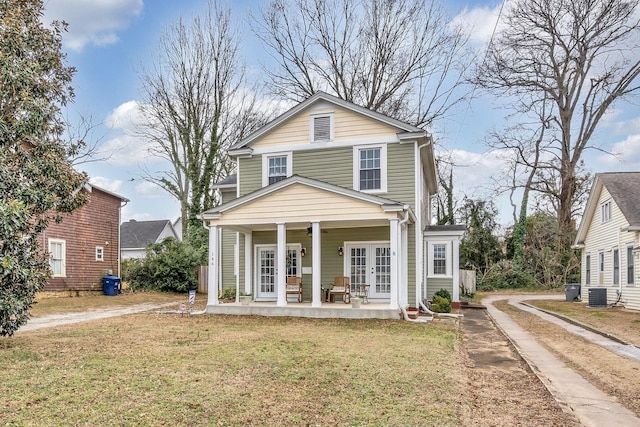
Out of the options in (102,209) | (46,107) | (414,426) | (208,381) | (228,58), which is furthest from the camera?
(228,58)

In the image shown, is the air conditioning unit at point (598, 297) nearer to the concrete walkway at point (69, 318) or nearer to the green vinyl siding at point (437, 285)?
the green vinyl siding at point (437, 285)

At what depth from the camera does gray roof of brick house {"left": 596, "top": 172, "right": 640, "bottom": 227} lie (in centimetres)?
1700

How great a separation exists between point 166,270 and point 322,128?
1215cm

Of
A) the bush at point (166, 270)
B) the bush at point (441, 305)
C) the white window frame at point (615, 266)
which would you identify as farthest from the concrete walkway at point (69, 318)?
the white window frame at point (615, 266)

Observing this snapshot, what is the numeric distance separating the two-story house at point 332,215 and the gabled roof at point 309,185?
0.09 ft

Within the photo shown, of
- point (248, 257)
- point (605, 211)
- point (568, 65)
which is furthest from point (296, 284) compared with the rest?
point (568, 65)

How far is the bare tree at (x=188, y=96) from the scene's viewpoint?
28.6 metres

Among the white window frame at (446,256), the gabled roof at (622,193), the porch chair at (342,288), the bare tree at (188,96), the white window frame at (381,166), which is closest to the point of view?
the porch chair at (342,288)

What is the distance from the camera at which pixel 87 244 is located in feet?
70.7

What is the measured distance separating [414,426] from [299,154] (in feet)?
39.5

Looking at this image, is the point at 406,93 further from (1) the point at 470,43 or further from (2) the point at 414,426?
(2) the point at 414,426

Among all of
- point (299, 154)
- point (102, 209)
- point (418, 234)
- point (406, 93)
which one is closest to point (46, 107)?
point (299, 154)

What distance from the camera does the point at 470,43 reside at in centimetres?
2547

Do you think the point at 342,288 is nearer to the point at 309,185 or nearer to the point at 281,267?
the point at 281,267
